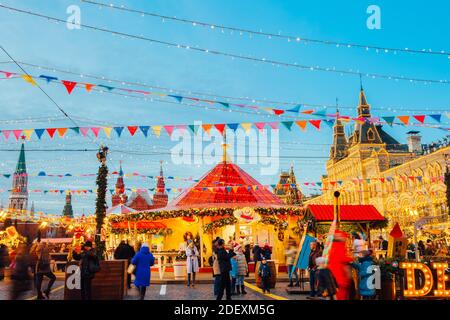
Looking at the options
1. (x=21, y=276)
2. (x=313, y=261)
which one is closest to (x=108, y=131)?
(x=21, y=276)

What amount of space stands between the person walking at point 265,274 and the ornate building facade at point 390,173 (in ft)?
71.0

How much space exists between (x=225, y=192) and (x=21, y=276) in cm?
1507

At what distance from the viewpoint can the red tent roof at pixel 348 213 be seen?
21.9m

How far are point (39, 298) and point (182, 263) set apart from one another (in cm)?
672

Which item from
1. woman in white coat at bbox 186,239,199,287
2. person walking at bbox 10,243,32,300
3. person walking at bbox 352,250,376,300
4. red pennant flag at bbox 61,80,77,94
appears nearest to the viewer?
person walking at bbox 352,250,376,300

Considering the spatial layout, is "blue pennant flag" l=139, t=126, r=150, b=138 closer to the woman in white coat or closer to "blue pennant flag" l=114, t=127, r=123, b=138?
"blue pennant flag" l=114, t=127, r=123, b=138

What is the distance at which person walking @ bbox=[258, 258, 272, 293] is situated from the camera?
12219mm

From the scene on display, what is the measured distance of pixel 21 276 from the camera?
29.9 ft

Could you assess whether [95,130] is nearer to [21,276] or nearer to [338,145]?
[21,276]

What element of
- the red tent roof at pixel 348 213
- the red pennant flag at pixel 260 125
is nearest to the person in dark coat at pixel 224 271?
the red pennant flag at pixel 260 125

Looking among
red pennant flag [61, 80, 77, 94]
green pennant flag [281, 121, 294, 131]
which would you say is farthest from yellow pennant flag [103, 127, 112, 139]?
green pennant flag [281, 121, 294, 131]

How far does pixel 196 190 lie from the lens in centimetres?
2380

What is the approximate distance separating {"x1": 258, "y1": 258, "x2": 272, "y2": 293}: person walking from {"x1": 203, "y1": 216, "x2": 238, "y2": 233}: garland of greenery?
8.16m

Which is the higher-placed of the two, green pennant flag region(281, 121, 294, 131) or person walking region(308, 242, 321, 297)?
green pennant flag region(281, 121, 294, 131)
